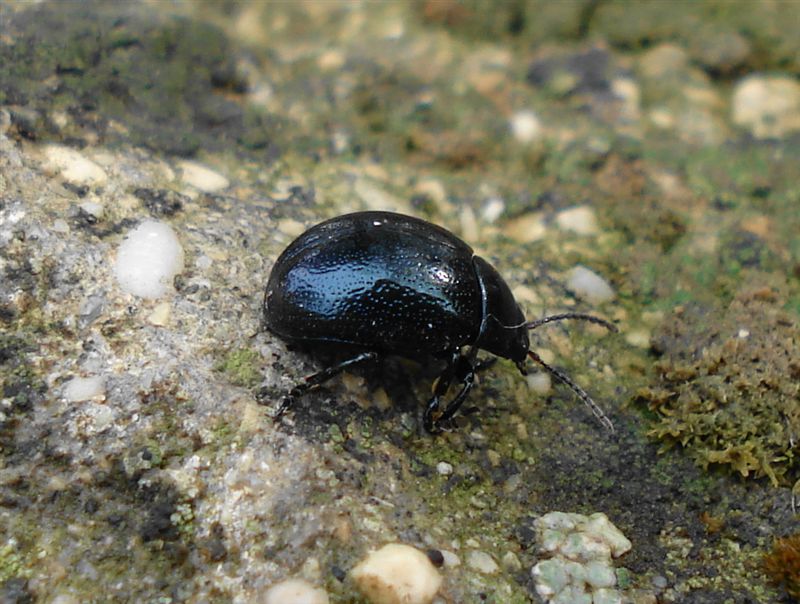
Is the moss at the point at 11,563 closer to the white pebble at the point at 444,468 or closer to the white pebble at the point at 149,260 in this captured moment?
the white pebble at the point at 149,260

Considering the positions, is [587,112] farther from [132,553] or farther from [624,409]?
[132,553]

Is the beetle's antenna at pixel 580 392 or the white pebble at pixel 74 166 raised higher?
the white pebble at pixel 74 166

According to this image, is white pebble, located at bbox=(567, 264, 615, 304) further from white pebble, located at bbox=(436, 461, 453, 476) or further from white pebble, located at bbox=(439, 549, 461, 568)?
white pebble, located at bbox=(439, 549, 461, 568)

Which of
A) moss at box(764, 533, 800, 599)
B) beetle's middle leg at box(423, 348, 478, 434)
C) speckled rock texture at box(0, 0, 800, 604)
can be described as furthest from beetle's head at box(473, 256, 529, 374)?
moss at box(764, 533, 800, 599)

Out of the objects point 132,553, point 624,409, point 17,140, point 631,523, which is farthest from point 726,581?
point 17,140

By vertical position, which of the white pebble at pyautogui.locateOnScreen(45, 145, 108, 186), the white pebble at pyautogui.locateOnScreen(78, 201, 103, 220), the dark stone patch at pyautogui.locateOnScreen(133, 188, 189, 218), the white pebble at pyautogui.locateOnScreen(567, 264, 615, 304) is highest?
the white pebble at pyautogui.locateOnScreen(45, 145, 108, 186)

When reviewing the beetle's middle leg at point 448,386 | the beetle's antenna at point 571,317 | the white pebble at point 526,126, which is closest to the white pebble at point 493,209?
the white pebble at point 526,126

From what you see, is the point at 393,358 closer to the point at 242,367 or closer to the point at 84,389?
the point at 242,367

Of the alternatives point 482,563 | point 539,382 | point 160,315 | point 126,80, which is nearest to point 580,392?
point 539,382
